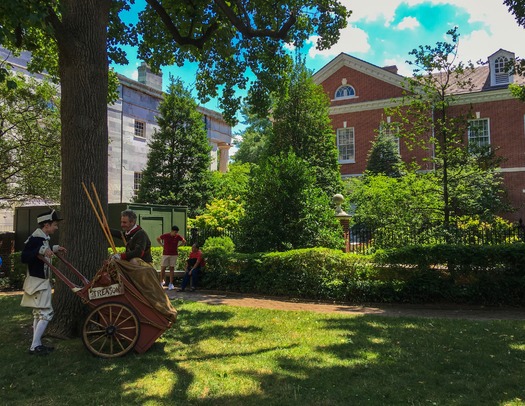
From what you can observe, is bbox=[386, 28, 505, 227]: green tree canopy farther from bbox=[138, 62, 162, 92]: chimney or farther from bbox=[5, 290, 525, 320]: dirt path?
bbox=[138, 62, 162, 92]: chimney

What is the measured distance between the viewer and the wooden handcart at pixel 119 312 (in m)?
5.20

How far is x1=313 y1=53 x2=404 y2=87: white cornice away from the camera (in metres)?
28.6

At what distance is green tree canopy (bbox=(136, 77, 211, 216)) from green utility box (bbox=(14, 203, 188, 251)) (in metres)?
4.37

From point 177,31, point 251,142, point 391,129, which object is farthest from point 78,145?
point 251,142

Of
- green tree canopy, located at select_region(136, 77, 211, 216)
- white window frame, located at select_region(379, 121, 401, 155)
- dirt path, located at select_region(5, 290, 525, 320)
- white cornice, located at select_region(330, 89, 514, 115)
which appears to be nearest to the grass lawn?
dirt path, located at select_region(5, 290, 525, 320)

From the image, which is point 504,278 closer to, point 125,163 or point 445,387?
point 445,387

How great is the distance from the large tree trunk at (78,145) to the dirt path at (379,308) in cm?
381

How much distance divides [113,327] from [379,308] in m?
5.90

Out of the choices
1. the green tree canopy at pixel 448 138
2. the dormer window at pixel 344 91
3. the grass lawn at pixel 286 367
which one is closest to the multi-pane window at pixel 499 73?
the dormer window at pixel 344 91

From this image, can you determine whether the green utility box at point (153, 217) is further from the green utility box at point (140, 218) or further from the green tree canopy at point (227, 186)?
the green tree canopy at point (227, 186)

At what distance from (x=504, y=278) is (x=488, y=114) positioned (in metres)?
21.4

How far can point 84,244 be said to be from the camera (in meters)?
5.98

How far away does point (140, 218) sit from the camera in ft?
46.0

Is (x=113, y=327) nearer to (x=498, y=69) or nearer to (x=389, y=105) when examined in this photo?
(x=389, y=105)
